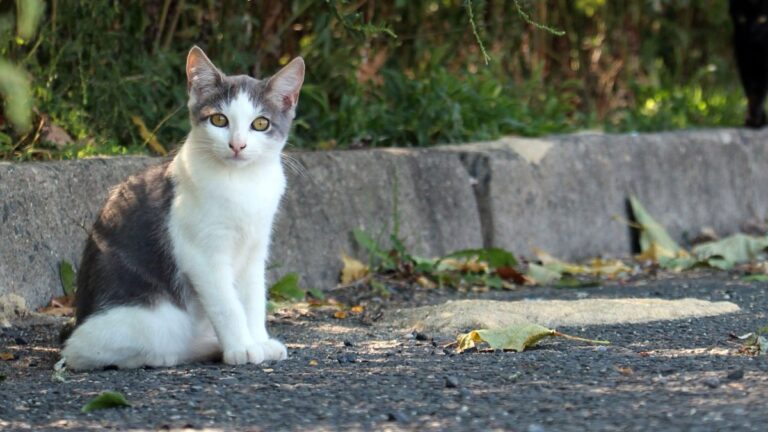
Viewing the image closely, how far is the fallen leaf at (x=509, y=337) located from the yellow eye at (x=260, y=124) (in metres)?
0.93

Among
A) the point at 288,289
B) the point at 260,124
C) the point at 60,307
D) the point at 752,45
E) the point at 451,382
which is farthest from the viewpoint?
the point at 752,45

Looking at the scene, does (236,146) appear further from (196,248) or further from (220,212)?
(196,248)

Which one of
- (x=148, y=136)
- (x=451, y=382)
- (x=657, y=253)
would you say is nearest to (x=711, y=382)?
(x=451, y=382)

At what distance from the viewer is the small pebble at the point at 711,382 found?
9.98 ft

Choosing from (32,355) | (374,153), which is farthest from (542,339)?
(374,153)

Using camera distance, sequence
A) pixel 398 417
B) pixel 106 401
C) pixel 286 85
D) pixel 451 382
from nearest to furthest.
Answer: pixel 398 417, pixel 106 401, pixel 451 382, pixel 286 85

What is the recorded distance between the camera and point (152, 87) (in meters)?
5.62

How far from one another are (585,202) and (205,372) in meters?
3.71

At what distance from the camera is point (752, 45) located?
7941mm

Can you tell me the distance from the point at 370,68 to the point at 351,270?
1.80 m

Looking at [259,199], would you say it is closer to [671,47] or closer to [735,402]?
[735,402]

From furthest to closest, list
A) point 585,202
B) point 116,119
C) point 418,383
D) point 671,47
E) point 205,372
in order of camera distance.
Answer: point 671,47 → point 585,202 → point 116,119 → point 205,372 → point 418,383

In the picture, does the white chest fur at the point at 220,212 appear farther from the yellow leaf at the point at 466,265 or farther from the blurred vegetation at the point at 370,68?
the yellow leaf at the point at 466,265

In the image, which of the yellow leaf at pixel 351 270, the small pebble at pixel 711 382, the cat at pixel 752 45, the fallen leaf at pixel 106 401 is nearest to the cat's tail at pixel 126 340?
the fallen leaf at pixel 106 401
